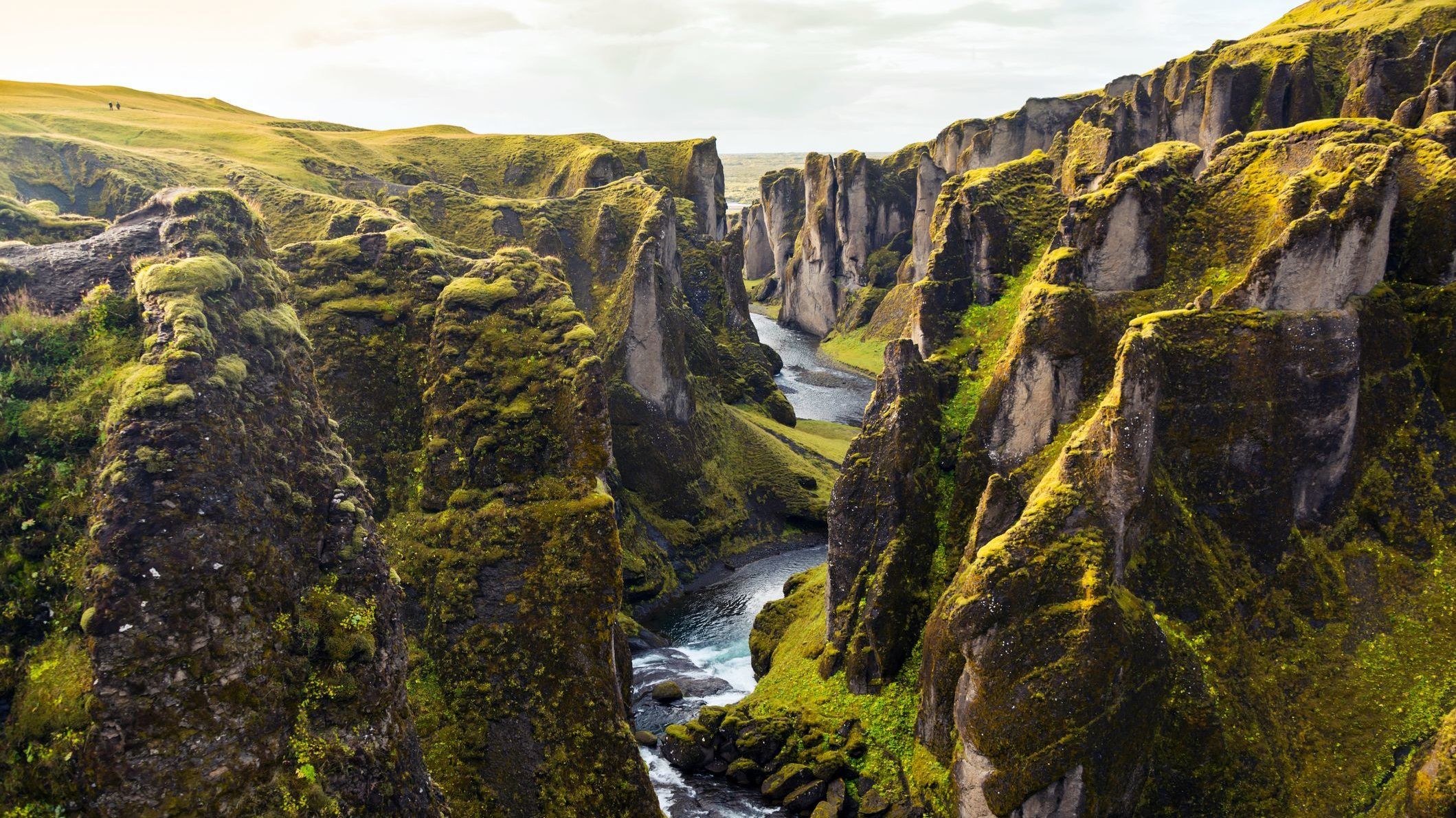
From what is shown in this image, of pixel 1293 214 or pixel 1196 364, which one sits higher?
→ pixel 1293 214

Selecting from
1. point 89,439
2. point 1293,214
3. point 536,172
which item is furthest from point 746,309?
point 89,439

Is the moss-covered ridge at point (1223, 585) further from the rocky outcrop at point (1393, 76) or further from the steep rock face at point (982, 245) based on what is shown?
the rocky outcrop at point (1393, 76)

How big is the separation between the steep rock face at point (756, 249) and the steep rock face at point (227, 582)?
564 feet

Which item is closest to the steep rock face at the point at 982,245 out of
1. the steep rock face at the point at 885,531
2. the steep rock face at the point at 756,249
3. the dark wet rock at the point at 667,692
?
the steep rock face at the point at 885,531

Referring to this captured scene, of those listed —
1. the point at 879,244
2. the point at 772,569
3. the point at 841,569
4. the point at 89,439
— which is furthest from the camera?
the point at 879,244

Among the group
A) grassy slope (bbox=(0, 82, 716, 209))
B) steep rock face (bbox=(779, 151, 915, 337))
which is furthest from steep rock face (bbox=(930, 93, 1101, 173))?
grassy slope (bbox=(0, 82, 716, 209))

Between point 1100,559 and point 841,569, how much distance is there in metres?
14.3

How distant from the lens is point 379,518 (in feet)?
114

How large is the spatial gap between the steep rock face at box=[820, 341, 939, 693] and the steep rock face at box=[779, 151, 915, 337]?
103791 millimetres

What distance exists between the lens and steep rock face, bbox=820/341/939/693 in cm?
3612

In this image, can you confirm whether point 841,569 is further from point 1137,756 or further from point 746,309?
point 746,309

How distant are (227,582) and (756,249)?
180764mm

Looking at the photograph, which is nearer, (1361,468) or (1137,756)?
(1137,756)

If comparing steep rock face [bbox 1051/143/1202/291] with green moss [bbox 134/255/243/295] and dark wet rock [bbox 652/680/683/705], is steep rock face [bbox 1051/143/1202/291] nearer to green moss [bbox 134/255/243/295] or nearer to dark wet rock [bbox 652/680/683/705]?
dark wet rock [bbox 652/680/683/705]
